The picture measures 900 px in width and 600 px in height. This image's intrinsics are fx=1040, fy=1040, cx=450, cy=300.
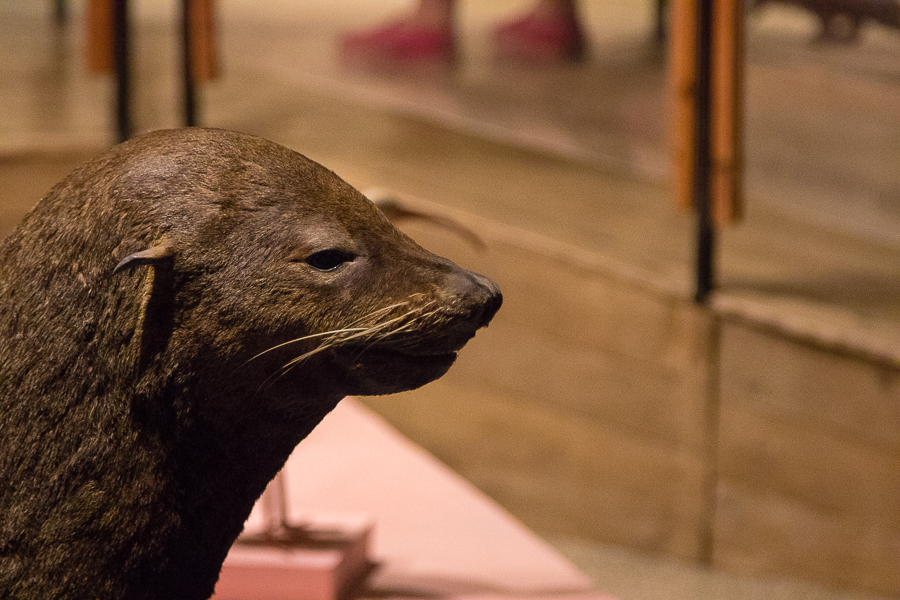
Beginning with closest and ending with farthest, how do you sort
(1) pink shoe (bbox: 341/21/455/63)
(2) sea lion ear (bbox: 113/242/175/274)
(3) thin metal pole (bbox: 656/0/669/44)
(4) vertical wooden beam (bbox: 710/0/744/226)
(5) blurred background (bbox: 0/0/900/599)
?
1. (2) sea lion ear (bbox: 113/242/175/274)
2. (4) vertical wooden beam (bbox: 710/0/744/226)
3. (5) blurred background (bbox: 0/0/900/599)
4. (3) thin metal pole (bbox: 656/0/669/44)
5. (1) pink shoe (bbox: 341/21/455/63)

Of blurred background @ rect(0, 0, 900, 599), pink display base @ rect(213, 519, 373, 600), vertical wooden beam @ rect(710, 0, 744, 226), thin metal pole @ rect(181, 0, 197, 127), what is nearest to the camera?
pink display base @ rect(213, 519, 373, 600)

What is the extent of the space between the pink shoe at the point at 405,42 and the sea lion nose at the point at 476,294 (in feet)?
6.69

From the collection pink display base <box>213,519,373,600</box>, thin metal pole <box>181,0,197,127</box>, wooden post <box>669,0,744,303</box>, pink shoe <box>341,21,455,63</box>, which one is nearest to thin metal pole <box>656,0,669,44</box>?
wooden post <box>669,0,744,303</box>

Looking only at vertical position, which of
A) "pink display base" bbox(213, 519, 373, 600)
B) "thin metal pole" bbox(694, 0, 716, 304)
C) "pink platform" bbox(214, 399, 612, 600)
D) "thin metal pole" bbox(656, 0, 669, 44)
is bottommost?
"pink platform" bbox(214, 399, 612, 600)

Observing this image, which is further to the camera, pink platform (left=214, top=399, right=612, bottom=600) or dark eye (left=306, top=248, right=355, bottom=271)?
pink platform (left=214, top=399, right=612, bottom=600)

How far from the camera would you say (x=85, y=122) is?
3111 mm

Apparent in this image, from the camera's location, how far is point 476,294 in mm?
1026

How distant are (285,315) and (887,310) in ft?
6.55

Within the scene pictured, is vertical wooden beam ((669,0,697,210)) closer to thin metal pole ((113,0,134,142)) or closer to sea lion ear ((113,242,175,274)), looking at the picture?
thin metal pole ((113,0,134,142))

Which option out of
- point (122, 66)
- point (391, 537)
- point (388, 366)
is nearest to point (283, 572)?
point (391, 537)

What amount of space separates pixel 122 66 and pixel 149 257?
2.20 metres

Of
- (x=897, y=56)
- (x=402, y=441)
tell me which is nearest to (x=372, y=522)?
(x=402, y=441)

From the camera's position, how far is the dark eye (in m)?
1.03

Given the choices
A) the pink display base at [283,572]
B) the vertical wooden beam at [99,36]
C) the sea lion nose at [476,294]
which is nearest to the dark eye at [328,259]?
the sea lion nose at [476,294]
